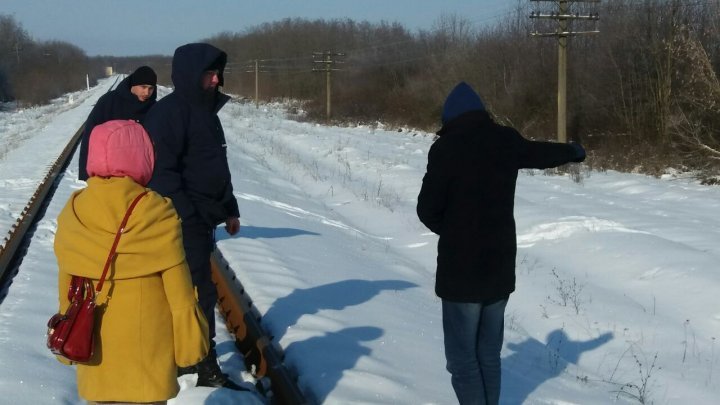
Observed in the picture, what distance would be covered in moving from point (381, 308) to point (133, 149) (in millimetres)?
4393

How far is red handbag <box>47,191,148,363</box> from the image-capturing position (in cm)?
290

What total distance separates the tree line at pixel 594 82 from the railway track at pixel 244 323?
17339 millimetres

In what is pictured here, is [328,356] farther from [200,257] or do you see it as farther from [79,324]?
[79,324]

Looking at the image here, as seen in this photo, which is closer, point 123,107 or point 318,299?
point 318,299

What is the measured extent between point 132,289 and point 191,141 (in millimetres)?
1705

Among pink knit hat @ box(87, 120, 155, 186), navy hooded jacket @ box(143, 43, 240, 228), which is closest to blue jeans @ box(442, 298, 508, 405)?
navy hooded jacket @ box(143, 43, 240, 228)

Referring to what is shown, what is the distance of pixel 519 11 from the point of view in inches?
2045

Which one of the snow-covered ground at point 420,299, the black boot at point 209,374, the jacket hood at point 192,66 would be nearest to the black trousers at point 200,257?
the black boot at point 209,374

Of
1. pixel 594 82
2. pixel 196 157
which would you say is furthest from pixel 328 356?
pixel 594 82

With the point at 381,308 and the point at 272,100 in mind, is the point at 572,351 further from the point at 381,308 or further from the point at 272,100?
the point at 272,100

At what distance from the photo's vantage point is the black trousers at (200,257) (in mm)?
4613

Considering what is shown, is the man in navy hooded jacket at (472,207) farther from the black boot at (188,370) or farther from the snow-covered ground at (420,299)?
the black boot at (188,370)

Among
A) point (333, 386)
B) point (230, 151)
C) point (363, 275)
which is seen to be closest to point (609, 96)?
point (230, 151)

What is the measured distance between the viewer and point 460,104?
155 inches
